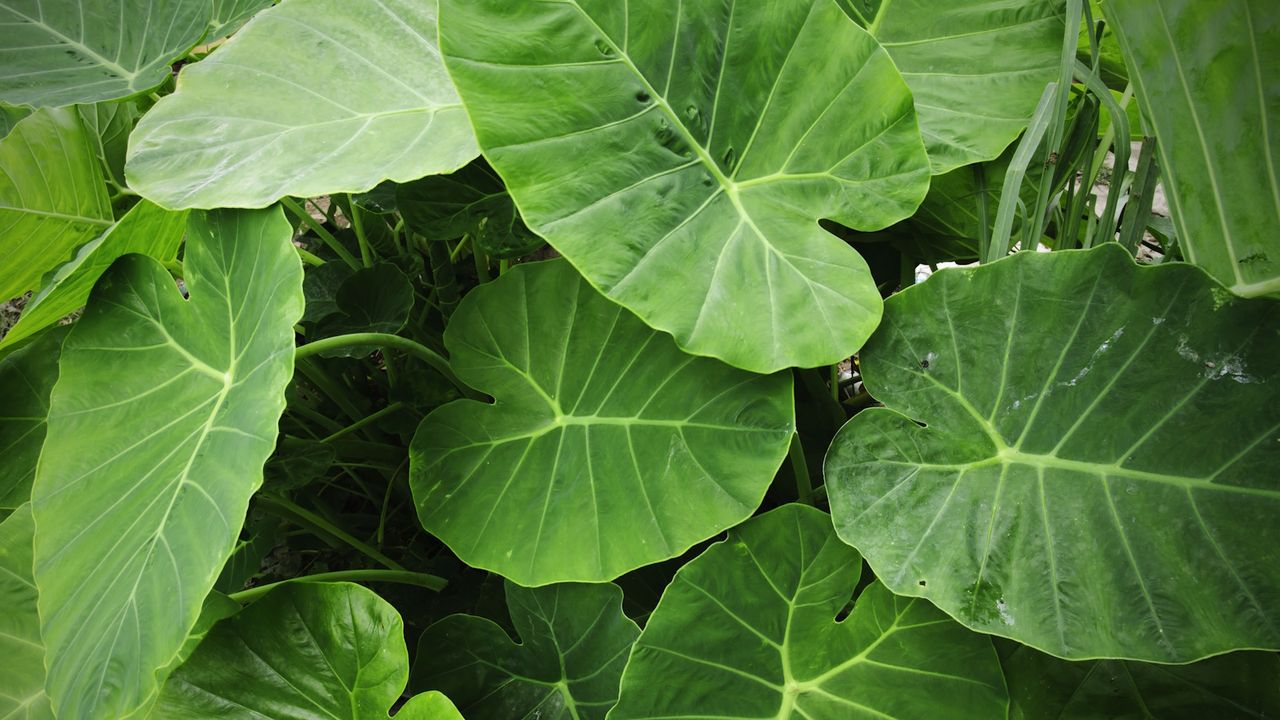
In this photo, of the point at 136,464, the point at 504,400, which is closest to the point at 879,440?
the point at 504,400

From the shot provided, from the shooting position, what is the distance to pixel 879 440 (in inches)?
32.6

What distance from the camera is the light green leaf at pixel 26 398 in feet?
3.73

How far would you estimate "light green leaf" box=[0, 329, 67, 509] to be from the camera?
1.14 m

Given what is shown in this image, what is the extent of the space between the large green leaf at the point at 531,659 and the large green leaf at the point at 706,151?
422mm

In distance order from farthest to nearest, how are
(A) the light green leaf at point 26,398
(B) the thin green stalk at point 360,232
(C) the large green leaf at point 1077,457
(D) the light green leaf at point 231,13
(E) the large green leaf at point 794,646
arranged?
(B) the thin green stalk at point 360,232
(D) the light green leaf at point 231,13
(A) the light green leaf at point 26,398
(E) the large green leaf at point 794,646
(C) the large green leaf at point 1077,457

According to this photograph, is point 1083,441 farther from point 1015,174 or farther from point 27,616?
point 27,616

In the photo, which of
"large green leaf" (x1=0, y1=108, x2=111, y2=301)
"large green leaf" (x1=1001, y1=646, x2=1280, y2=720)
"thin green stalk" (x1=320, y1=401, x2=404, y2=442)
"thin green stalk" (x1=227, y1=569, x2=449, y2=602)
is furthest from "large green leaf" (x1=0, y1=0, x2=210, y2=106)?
"large green leaf" (x1=1001, y1=646, x2=1280, y2=720)

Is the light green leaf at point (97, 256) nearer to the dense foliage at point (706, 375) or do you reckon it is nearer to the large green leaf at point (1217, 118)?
the dense foliage at point (706, 375)

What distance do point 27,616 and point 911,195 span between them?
130 centimetres

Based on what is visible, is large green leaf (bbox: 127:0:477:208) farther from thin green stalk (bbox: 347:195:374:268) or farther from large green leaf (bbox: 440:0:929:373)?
thin green stalk (bbox: 347:195:374:268)

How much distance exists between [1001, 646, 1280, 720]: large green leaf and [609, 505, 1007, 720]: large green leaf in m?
0.05

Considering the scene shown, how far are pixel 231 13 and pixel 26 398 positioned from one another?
725mm

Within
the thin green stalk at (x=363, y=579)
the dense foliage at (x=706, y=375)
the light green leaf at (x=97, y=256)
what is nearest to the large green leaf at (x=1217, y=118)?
the dense foliage at (x=706, y=375)

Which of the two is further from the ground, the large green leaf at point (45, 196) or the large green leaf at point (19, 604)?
the large green leaf at point (45, 196)
